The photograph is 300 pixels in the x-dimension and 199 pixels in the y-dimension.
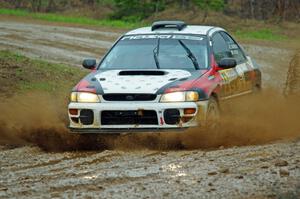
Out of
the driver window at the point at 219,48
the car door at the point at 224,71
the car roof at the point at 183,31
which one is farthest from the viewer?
the car roof at the point at 183,31

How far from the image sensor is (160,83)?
380 inches

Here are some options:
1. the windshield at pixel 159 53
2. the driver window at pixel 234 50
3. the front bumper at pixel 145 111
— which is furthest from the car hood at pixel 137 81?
the driver window at pixel 234 50

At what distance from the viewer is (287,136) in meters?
10.1

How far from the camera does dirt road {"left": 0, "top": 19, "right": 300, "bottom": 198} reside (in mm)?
6637

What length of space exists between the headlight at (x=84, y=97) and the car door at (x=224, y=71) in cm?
184

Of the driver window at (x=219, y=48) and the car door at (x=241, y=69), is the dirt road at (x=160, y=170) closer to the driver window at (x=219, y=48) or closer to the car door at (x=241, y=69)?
the car door at (x=241, y=69)

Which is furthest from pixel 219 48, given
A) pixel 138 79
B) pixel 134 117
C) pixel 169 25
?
pixel 134 117

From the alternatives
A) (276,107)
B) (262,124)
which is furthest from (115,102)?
(276,107)

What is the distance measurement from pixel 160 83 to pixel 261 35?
22.1 meters

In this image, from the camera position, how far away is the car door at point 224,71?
10677 mm

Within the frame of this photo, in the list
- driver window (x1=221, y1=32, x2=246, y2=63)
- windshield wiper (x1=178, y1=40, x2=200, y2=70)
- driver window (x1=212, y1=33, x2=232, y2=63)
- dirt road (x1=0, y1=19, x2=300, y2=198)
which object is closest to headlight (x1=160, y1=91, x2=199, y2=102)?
dirt road (x1=0, y1=19, x2=300, y2=198)

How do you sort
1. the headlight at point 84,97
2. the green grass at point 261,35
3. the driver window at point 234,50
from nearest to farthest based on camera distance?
the headlight at point 84,97
the driver window at point 234,50
the green grass at point 261,35

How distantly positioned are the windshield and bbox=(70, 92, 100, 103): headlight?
3.64 ft

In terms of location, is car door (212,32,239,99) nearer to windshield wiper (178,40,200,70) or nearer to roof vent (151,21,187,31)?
windshield wiper (178,40,200,70)
